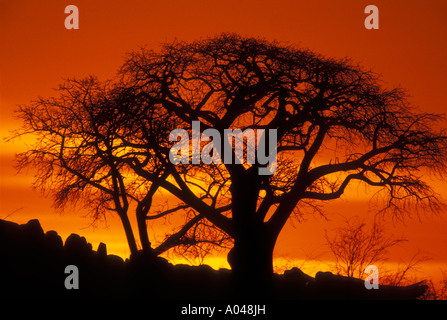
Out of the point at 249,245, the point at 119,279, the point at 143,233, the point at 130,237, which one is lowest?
the point at 119,279

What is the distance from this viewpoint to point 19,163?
21969 mm

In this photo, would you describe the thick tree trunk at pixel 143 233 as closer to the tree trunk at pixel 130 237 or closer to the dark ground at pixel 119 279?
the tree trunk at pixel 130 237

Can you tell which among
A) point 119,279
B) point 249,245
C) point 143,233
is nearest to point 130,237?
point 143,233

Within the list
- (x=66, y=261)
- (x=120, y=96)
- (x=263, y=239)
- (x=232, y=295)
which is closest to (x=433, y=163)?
(x=263, y=239)

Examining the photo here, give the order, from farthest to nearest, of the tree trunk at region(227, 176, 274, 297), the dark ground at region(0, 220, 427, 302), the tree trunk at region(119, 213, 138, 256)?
1. the tree trunk at region(119, 213, 138, 256)
2. the tree trunk at region(227, 176, 274, 297)
3. the dark ground at region(0, 220, 427, 302)

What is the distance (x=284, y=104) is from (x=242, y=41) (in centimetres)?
224

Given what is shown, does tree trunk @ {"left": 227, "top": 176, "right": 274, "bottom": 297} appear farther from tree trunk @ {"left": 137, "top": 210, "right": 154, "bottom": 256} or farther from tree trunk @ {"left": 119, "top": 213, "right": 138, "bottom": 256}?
tree trunk @ {"left": 119, "top": 213, "right": 138, "bottom": 256}

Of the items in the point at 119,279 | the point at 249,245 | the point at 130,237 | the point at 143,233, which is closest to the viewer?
the point at 119,279

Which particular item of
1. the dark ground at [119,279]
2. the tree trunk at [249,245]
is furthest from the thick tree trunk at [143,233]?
the dark ground at [119,279]

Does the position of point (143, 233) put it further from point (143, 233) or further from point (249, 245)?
point (249, 245)

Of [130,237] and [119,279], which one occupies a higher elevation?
[130,237]

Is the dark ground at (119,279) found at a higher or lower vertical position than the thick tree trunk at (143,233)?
lower

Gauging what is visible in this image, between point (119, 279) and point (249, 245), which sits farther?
point (249, 245)

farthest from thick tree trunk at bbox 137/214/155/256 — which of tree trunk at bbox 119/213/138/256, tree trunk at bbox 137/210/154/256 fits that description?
tree trunk at bbox 119/213/138/256
